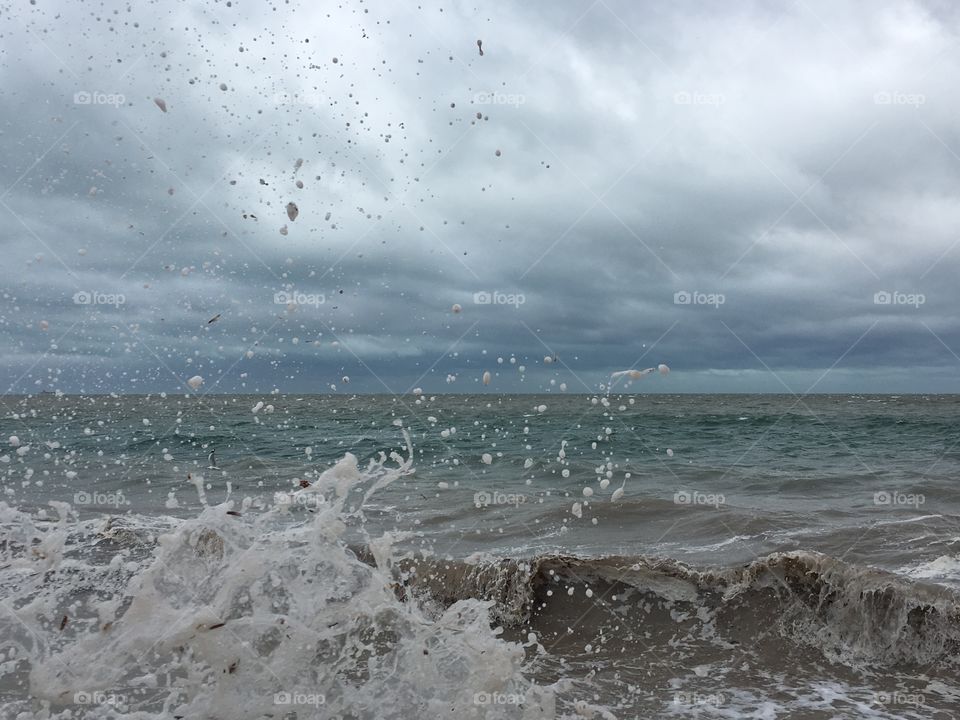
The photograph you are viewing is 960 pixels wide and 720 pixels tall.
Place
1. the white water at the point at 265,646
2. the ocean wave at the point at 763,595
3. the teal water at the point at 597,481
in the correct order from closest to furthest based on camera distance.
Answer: the white water at the point at 265,646 → the ocean wave at the point at 763,595 → the teal water at the point at 597,481

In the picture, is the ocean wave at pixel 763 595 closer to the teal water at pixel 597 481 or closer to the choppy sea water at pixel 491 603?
the choppy sea water at pixel 491 603

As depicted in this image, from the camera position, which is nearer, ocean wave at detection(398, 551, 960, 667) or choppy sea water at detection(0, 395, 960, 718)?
choppy sea water at detection(0, 395, 960, 718)

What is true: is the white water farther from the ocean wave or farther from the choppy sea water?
the ocean wave

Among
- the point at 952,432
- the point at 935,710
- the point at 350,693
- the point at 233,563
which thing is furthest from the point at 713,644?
the point at 952,432

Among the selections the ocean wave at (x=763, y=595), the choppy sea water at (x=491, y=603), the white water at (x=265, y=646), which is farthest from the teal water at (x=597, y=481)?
the white water at (x=265, y=646)

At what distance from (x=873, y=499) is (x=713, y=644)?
7023 millimetres

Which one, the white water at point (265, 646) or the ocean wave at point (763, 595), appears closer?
the white water at point (265, 646)

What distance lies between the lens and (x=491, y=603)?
6.17 metres

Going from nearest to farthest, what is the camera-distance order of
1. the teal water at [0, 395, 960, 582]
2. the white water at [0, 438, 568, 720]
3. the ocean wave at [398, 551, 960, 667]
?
the white water at [0, 438, 568, 720] → the ocean wave at [398, 551, 960, 667] → the teal water at [0, 395, 960, 582]

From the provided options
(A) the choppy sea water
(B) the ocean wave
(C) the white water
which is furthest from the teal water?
(C) the white water

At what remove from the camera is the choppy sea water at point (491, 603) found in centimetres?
486

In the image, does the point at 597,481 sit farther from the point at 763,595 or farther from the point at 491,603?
the point at 491,603

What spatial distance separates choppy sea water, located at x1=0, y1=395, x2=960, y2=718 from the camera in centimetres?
486

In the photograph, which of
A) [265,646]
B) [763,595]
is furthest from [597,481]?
[265,646]
